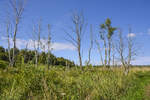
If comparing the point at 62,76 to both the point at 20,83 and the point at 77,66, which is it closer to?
the point at 77,66

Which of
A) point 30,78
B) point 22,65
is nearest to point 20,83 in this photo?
point 30,78

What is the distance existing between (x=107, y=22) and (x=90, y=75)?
25.1 meters

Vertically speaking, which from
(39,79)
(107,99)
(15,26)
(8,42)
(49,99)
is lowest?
(107,99)

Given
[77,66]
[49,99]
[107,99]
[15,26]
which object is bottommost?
[107,99]

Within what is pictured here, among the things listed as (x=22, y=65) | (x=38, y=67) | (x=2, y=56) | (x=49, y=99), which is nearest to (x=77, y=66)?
(x=38, y=67)

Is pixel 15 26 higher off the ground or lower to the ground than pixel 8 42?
higher

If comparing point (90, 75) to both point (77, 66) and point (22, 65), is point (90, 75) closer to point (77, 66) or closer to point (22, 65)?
point (77, 66)

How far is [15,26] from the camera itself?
16312 mm

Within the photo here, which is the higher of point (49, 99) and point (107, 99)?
point (49, 99)

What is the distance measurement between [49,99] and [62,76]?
56.1 inches

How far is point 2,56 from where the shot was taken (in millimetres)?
30672

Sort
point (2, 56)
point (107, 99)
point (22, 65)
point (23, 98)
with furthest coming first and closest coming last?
point (2, 56), point (107, 99), point (22, 65), point (23, 98)

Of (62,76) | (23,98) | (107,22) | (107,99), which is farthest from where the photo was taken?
(107,22)

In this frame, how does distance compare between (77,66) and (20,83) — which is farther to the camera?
(77,66)
